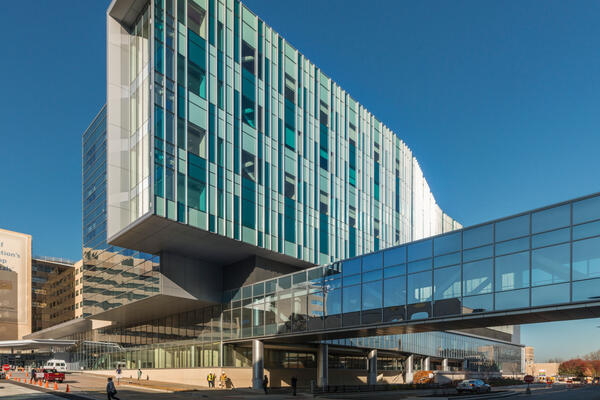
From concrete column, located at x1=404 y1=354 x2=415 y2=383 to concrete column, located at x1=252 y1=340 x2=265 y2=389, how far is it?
3219 centimetres

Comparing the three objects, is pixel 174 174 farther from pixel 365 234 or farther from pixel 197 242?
pixel 365 234

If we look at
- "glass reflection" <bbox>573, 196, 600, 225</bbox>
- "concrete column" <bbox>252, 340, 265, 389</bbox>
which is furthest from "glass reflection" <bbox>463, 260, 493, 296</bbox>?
"concrete column" <bbox>252, 340, 265, 389</bbox>

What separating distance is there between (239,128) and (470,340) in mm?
61594

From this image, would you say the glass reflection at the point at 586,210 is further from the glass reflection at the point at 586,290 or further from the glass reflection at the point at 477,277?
the glass reflection at the point at 477,277

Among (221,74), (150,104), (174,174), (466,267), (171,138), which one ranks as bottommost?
(466,267)

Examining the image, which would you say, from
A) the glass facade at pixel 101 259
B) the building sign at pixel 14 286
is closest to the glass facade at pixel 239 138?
the glass facade at pixel 101 259

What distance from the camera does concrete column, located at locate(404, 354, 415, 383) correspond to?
69125 millimetres

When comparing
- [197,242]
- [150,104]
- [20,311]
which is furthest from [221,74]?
[20,311]

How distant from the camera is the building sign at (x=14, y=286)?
398 ft

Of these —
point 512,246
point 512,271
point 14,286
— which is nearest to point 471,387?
point 512,271

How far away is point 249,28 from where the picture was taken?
46.5 m

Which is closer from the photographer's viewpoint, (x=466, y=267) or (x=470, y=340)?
(x=466, y=267)

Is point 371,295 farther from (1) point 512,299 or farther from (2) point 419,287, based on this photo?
(1) point 512,299

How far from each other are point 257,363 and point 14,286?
10414 cm
